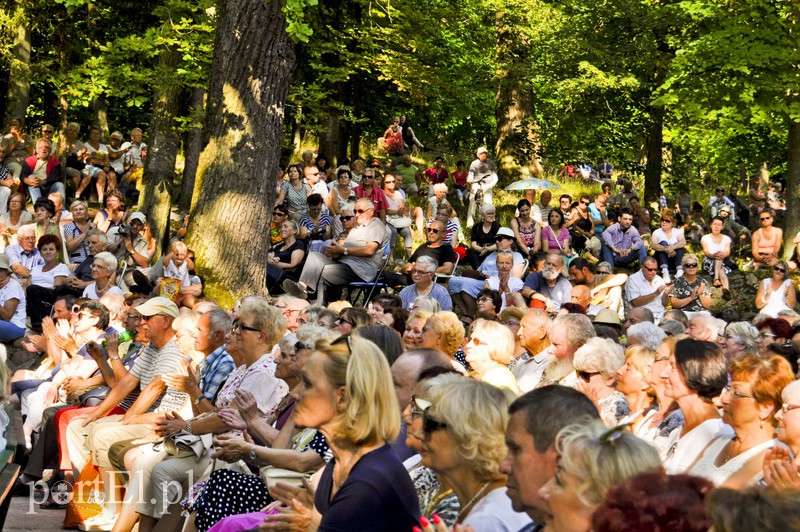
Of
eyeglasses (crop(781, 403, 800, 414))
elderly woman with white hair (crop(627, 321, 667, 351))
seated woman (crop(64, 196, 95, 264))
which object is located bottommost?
seated woman (crop(64, 196, 95, 264))

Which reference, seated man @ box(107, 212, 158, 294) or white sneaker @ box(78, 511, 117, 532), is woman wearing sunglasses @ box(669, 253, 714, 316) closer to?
seated man @ box(107, 212, 158, 294)

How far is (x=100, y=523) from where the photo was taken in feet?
24.5

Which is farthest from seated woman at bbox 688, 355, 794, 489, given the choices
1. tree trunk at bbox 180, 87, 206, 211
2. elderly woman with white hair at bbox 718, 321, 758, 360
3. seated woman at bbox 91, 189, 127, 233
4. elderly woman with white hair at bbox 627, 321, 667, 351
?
A: tree trunk at bbox 180, 87, 206, 211

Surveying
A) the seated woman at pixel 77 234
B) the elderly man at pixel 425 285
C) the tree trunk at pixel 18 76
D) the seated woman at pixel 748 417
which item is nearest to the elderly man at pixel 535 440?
the seated woman at pixel 748 417

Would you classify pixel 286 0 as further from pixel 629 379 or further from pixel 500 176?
pixel 500 176

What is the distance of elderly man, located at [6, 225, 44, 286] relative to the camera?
12.5 meters

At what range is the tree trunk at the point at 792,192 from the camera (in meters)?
19.6

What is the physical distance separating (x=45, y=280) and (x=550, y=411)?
10316mm

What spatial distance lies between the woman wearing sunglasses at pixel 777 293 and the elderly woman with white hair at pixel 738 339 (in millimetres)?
4804

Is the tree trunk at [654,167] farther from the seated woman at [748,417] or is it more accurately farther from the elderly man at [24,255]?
the seated woman at [748,417]

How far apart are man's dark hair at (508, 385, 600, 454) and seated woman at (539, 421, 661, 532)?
364 millimetres

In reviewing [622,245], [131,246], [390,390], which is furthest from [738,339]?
[622,245]

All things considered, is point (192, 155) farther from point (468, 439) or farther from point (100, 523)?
point (468, 439)

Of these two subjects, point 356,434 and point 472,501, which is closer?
point 472,501
